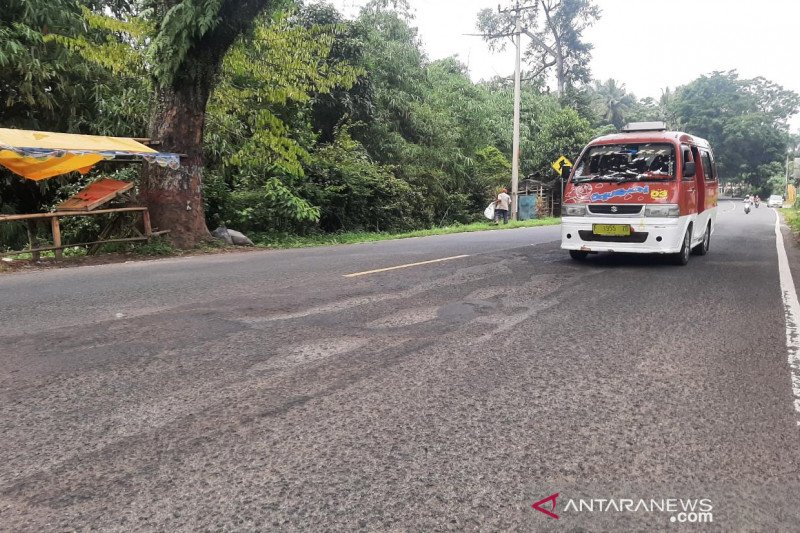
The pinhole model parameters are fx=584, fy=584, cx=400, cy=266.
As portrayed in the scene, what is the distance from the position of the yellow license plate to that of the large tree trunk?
8267mm

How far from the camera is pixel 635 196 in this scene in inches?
348

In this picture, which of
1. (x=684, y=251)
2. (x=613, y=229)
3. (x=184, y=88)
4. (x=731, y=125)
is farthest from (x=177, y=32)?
(x=731, y=125)

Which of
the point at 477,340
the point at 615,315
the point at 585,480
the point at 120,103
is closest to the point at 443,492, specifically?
the point at 585,480

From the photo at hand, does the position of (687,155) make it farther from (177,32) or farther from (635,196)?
(177,32)

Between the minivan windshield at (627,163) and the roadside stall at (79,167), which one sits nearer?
the minivan windshield at (627,163)

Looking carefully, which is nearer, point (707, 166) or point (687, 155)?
point (687, 155)

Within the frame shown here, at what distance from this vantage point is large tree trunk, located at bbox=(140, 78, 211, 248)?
12.1m

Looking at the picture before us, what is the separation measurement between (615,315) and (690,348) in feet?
3.67

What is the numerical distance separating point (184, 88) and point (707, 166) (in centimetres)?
1026

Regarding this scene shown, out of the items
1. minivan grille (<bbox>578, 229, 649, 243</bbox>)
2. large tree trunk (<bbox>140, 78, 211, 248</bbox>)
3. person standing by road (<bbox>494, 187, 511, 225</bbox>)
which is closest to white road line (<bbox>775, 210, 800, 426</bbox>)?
minivan grille (<bbox>578, 229, 649, 243</bbox>)

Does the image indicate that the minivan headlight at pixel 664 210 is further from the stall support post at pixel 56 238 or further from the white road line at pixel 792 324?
the stall support post at pixel 56 238

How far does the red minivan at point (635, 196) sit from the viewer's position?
875cm

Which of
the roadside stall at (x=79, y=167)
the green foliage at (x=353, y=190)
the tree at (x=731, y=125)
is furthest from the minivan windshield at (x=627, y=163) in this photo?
the tree at (x=731, y=125)

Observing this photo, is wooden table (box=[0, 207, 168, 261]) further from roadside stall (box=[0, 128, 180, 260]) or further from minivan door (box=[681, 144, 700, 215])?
minivan door (box=[681, 144, 700, 215])
